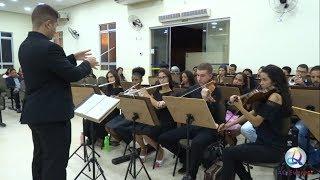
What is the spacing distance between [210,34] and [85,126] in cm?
461

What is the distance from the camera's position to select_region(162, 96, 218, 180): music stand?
261 centimetres

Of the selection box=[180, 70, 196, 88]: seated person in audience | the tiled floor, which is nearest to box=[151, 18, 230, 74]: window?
box=[180, 70, 196, 88]: seated person in audience

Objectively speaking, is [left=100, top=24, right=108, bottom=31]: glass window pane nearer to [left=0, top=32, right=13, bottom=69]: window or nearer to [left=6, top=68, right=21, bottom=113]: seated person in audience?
[left=6, top=68, right=21, bottom=113]: seated person in audience

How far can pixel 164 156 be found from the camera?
405 cm

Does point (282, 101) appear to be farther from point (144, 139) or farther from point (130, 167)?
point (144, 139)

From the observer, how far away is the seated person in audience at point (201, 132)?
9.90 feet

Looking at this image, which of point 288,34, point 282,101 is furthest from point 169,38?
point 282,101

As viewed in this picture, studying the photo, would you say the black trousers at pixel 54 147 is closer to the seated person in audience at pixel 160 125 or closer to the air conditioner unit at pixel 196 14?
the seated person in audience at pixel 160 125

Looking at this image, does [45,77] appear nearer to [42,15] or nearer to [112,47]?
[42,15]

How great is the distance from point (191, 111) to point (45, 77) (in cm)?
131

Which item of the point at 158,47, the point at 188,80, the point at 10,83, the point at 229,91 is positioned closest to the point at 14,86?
the point at 10,83

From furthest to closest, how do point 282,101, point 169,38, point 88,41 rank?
point 88,41
point 169,38
point 282,101

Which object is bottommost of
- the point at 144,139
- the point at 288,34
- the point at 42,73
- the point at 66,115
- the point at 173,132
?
the point at 144,139

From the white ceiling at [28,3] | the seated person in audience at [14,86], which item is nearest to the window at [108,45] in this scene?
the white ceiling at [28,3]
